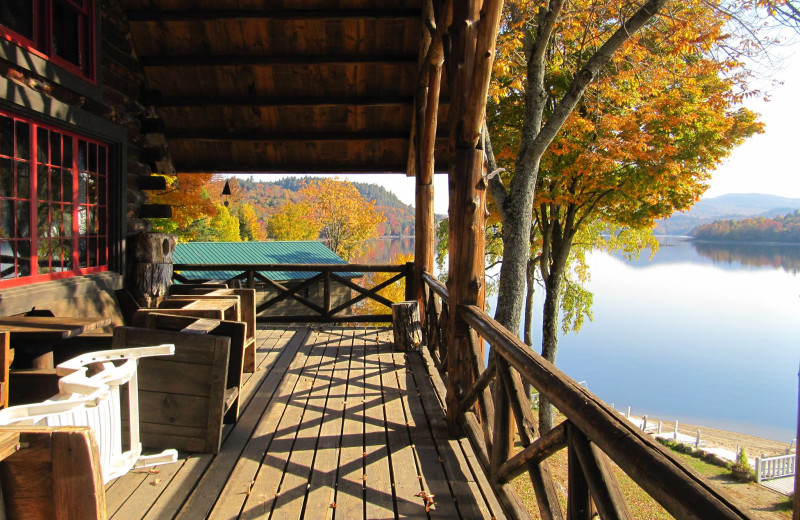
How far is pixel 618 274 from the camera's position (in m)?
74.7

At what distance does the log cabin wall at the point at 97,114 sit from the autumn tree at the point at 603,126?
476cm

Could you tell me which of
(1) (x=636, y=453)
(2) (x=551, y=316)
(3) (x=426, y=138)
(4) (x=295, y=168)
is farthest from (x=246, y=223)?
(1) (x=636, y=453)

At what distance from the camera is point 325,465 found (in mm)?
2998

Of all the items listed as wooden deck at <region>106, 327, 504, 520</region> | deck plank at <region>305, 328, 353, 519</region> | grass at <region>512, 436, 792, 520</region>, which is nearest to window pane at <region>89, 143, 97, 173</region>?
wooden deck at <region>106, 327, 504, 520</region>

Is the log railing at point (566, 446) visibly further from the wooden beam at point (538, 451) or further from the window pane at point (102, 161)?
the window pane at point (102, 161)

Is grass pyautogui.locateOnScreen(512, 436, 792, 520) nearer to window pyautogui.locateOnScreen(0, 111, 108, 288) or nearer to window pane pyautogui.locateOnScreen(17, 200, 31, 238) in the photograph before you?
window pyautogui.locateOnScreen(0, 111, 108, 288)

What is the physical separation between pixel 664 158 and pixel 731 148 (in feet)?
5.43

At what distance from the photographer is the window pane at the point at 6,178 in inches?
145

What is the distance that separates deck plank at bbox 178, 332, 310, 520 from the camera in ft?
8.21

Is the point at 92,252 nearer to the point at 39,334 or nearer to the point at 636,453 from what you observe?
the point at 39,334

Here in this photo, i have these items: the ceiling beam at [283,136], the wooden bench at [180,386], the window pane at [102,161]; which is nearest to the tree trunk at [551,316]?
the ceiling beam at [283,136]

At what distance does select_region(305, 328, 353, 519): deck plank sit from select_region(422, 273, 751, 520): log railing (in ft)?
2.76

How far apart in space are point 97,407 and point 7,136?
302 cm

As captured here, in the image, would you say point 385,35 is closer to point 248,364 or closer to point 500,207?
point 500,207
